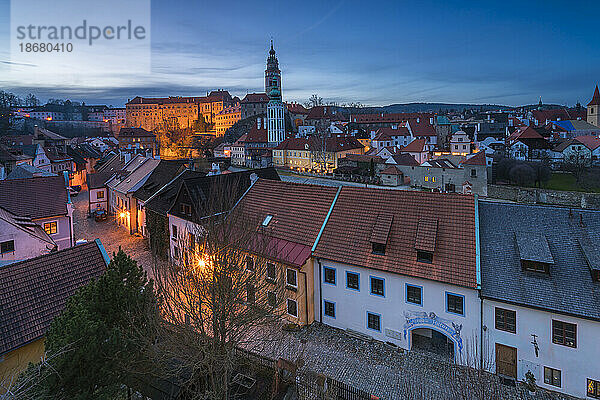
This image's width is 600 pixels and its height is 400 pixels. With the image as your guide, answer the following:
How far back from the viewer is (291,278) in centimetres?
1741

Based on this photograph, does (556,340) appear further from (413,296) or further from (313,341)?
(313,341)

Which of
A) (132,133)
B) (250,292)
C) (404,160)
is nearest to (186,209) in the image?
(250,292)

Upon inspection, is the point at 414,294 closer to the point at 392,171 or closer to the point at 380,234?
the point at 380,234

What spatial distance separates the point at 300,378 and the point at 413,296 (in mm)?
6131

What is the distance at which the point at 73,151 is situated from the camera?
Answer: 2864 inches

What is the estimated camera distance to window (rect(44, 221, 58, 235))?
23422 mm

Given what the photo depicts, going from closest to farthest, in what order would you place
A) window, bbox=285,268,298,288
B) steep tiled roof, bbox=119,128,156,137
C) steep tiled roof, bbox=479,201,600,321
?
steep tiled roof, bbox=479,201,600,321 → window, bbox=285,268,298,288 → steep tiled roof, bbox=119,128,156,137

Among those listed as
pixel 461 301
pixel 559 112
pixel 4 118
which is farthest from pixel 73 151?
pixel 559 112

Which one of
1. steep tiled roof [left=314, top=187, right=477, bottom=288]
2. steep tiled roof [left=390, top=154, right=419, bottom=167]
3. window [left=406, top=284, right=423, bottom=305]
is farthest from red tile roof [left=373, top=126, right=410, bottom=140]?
window [left=406, top=284, right=423, bottom=305]

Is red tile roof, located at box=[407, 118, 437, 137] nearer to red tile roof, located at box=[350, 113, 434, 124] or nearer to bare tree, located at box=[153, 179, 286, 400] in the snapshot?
red tile roof, located at box=[350, 113, 434, 124]

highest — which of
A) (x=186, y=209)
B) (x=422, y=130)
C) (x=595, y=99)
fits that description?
(x=595, y=99)

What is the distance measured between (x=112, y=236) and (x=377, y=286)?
2505 centimetres

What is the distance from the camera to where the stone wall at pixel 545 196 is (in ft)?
137

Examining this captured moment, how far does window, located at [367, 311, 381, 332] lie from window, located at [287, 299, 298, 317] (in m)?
3.61
